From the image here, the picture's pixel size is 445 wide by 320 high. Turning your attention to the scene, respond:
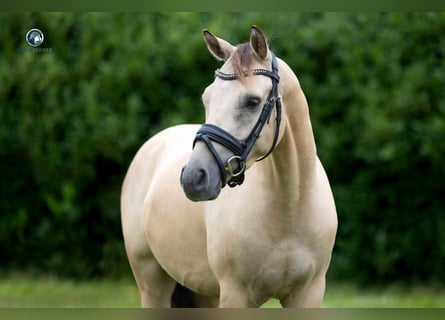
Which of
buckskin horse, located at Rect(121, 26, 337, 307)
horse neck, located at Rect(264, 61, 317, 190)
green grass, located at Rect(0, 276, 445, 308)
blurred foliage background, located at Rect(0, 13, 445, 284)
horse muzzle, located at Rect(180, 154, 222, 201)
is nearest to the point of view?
horse muzzle, located at Rect(180, 154, 222, 201)

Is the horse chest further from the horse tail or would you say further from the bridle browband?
the horse tail

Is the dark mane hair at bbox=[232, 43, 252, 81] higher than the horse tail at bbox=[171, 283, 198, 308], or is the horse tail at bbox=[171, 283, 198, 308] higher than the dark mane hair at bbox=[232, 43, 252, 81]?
the dark mane hair at bbox=[232, 43, 252, 81]

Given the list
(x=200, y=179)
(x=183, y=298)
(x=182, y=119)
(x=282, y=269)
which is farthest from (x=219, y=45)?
(x=182, y=119)

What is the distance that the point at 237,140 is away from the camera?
9.78ft

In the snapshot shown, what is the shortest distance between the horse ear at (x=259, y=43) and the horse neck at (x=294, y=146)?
0.20 metres

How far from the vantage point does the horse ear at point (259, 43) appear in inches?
120

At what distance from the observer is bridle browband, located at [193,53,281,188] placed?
9.64ft

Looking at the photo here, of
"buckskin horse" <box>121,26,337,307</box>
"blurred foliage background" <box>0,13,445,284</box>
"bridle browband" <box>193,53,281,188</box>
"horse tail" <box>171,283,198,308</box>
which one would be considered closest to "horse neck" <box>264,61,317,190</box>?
"buckskin horse" <box>121,26,337,307</box>

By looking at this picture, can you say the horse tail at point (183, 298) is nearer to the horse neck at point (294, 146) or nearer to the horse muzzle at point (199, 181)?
the horse neck at point (294, 146)

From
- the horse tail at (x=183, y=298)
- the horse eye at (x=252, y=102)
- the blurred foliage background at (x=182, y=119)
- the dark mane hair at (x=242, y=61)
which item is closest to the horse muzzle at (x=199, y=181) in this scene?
the horse eye at (x=252, y=102)

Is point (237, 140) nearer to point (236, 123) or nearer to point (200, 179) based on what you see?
point (236, 123)

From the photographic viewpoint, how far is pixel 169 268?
432 centimetres

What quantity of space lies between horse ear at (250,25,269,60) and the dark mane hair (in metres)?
0.03

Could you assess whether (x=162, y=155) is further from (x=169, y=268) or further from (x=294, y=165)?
(x=294, y=165)
